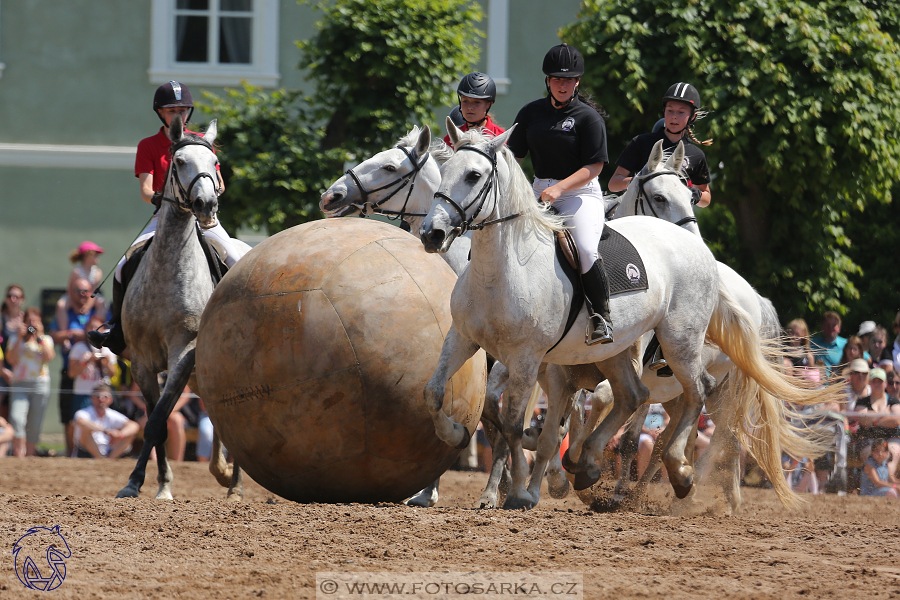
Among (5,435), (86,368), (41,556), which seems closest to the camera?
(41,556)

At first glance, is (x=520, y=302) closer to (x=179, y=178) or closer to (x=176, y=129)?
(x=179, y=178)

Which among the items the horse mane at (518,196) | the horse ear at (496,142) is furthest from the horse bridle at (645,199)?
the horse ear at (496,142)

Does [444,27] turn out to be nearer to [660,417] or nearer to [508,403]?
[660,417]

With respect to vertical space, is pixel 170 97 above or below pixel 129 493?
above

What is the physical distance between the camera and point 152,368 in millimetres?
8336

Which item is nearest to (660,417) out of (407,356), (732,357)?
(732,357)

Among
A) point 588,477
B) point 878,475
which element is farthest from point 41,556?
point 878,475

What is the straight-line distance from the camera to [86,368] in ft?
43.2

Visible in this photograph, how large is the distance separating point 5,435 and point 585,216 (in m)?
8.92

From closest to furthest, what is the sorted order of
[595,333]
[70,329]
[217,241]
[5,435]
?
1. [595,333]
2. [217,241]
3. [5,435]
4. [70,329]

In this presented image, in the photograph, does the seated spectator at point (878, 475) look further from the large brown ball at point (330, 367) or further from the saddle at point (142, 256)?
the saddle at point (142, 256)

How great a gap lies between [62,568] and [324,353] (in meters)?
1.99

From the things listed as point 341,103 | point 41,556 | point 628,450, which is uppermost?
point 341,103

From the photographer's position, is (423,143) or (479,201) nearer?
(479,201)
